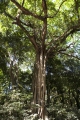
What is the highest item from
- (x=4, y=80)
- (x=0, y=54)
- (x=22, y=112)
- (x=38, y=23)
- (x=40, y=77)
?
(x=38, y=23)

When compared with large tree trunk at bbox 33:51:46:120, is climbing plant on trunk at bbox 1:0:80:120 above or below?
above

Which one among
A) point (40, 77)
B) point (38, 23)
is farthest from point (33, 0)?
point (40, 77)

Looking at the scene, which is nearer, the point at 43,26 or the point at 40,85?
the point at 40,85

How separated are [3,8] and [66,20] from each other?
315 cm

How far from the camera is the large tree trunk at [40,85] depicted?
24.0 feet

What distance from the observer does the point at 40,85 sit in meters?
8.07

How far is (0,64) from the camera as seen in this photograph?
10734mm

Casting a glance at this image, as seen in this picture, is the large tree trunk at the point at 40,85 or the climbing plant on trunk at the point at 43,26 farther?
the climbing plant on trunk at the point at 43,26

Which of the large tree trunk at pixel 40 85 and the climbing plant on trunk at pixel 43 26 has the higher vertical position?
the climbing plant on trunk at pixel 43 26

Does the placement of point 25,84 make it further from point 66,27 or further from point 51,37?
point 66,27

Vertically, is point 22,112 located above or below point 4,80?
below

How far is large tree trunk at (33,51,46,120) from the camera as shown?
7317 mm

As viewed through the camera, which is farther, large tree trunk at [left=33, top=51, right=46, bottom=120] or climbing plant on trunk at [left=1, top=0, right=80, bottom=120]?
climbing plant on trunk at [left=1, top=0, right=80, bottom=120]

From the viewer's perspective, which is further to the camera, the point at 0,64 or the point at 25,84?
the point at 25,84
